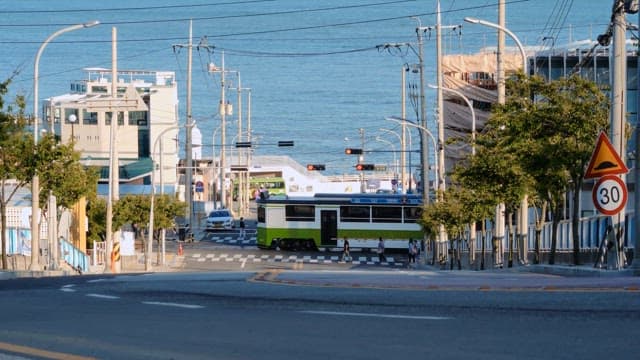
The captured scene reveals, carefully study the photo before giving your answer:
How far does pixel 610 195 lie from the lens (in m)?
A: 23.0

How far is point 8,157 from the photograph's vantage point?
44.0 m

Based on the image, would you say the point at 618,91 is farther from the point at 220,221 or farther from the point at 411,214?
the point at 220,221

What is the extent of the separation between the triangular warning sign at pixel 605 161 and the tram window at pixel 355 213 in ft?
181

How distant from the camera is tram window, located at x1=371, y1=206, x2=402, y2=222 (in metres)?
78.8

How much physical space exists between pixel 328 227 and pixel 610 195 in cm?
5724

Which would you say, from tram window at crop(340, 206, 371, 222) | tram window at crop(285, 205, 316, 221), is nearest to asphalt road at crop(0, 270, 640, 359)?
tram window at crop(340, 206, 371, 222)

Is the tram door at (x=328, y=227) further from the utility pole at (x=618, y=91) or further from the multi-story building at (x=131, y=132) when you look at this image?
the utility pole at (x=618, y=91)

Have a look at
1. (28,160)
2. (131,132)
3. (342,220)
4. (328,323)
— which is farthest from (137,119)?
(328,323)

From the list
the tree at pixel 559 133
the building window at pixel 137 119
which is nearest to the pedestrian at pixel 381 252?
the tree at pixel 559 133

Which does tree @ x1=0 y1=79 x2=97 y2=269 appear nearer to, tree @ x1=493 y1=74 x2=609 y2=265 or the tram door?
tree @ x1=493 y1=74 x2=609 y2=265

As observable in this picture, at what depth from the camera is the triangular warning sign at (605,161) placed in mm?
22969

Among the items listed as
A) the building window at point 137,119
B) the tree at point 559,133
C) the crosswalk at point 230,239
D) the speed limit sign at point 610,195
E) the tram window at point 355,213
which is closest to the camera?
the speed limit sign at point 610,195

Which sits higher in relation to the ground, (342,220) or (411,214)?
(411,214)

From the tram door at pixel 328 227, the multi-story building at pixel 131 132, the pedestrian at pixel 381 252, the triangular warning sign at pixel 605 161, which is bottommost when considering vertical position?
the pedestrian at pixel 381 252
